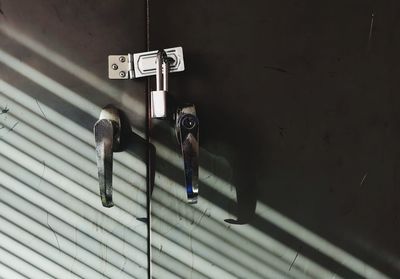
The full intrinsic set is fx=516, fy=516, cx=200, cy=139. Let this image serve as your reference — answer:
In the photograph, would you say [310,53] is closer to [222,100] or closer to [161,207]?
[222,100]

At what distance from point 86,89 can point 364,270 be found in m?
0.64

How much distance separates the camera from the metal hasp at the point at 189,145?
0.90 meters

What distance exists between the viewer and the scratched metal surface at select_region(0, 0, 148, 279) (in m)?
0.94

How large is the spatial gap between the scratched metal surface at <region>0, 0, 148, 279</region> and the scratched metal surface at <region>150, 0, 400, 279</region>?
6 centimetres

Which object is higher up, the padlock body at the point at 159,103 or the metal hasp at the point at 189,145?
the padlock body at the point at 159,103

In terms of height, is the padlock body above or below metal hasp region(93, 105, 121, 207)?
above

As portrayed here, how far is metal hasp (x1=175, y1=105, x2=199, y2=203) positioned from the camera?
2.97 ft

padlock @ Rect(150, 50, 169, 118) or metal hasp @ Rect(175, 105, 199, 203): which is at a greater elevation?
padlock @ Rect(150, 50, 169, 118)

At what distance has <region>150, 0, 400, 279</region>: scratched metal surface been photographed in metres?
0.96

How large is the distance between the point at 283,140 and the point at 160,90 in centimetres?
25

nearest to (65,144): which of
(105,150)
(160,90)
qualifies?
(105,150)

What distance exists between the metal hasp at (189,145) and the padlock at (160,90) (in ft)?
0.12

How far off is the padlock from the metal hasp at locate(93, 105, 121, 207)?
0.08 metres

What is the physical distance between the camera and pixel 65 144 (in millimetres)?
952
